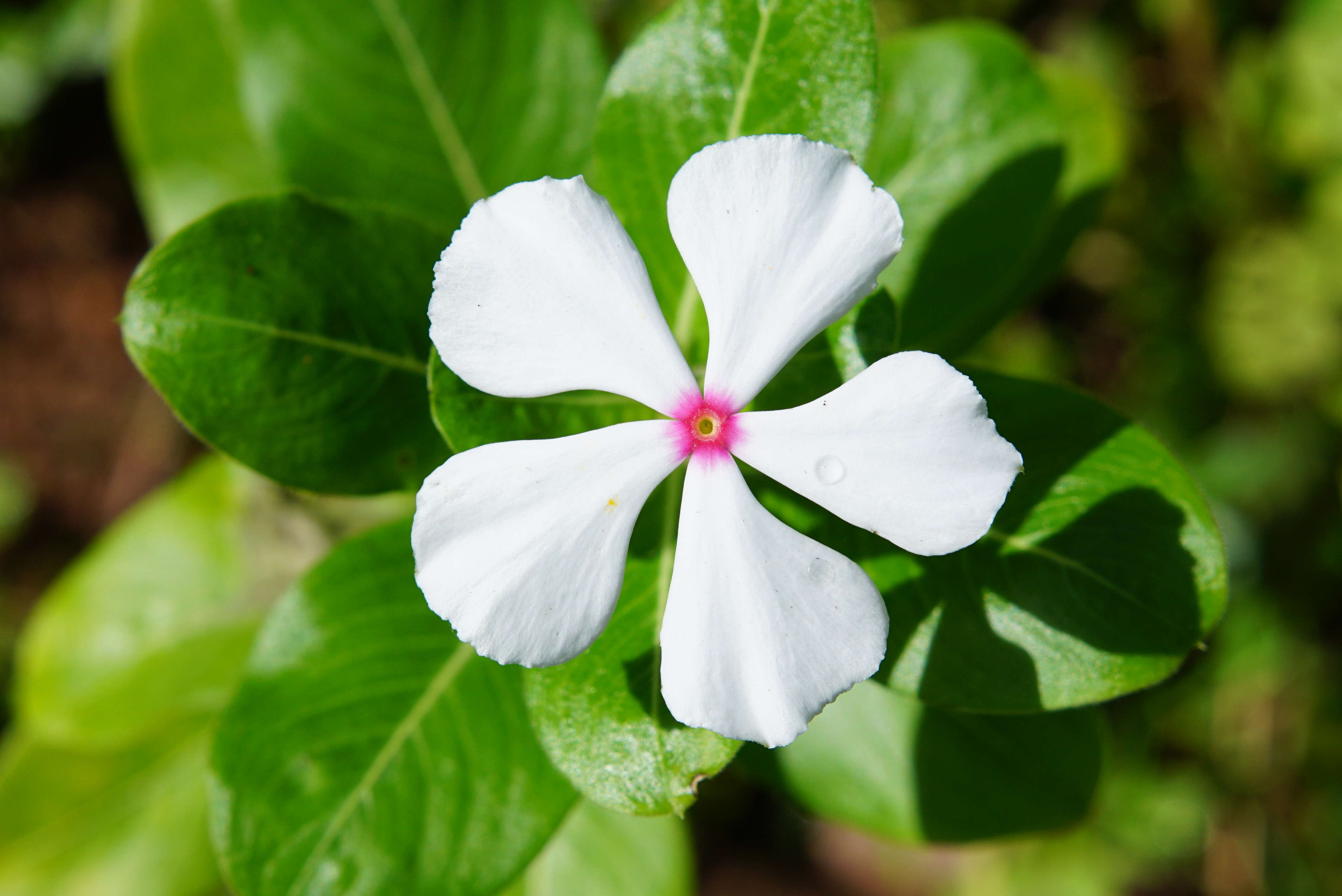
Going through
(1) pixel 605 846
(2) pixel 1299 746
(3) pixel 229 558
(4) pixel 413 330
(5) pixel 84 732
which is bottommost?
(2) pixel 1299 746

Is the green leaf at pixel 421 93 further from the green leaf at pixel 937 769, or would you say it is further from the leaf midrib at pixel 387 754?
the green leaf at pixel 937 769

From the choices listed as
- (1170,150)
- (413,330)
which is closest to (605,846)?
(413,330)

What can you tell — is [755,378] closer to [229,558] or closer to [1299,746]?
[229,558]

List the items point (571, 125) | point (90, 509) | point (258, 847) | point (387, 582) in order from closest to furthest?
point (258, 847) < point (387, 582) < point (571, 125) < point (90, 509)

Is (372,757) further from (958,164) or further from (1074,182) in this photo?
(1074,182)

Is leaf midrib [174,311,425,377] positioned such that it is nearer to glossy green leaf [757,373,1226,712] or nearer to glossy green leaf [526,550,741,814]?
glossy green leaf [526,550,741,814]

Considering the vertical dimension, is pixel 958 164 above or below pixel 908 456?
below

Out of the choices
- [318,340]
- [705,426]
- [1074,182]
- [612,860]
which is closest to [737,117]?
[705,426]
